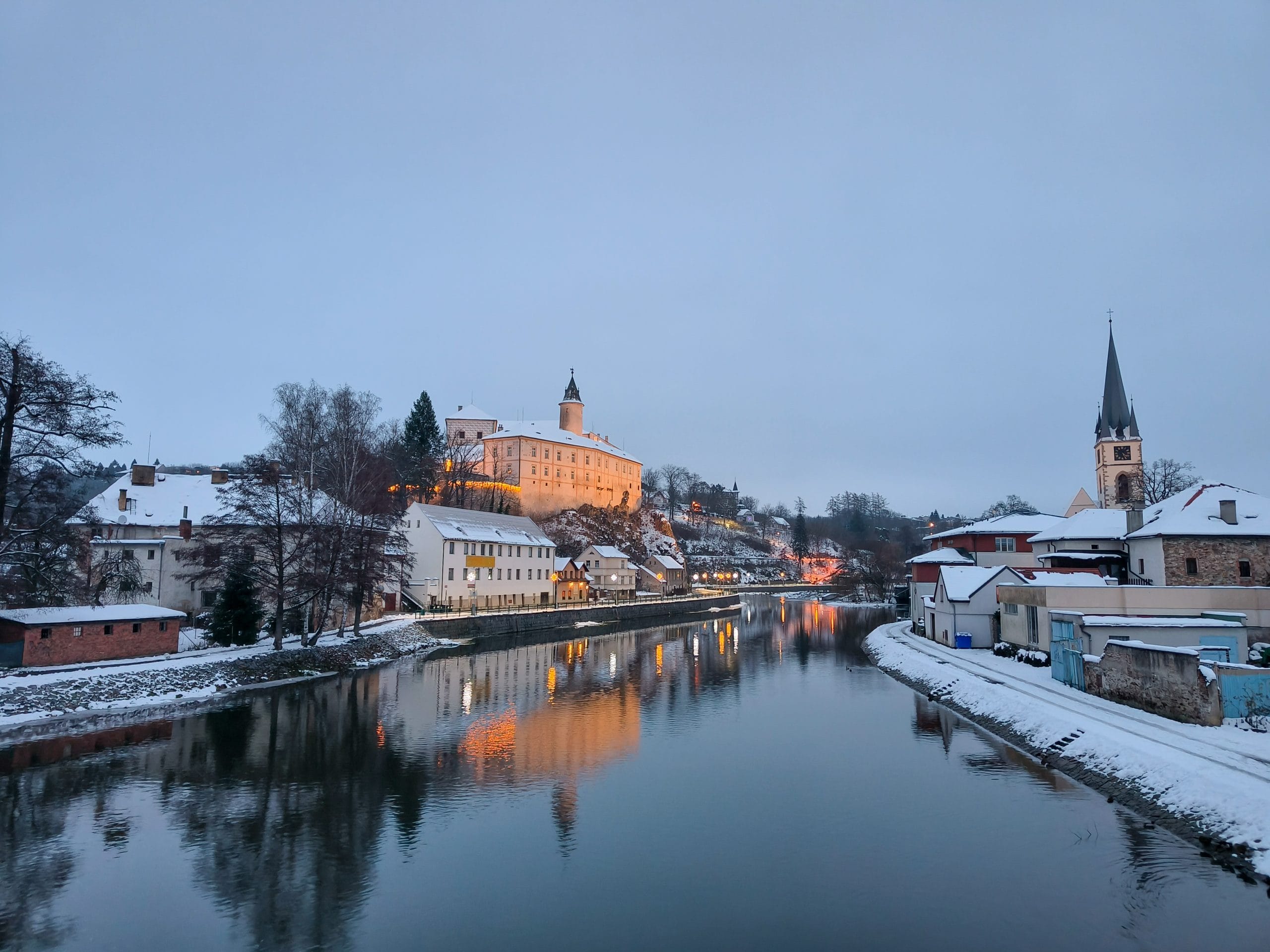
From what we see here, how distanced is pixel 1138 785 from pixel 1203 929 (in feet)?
19.7

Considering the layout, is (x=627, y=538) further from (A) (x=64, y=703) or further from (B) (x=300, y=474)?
(A) (x=64, y=703)

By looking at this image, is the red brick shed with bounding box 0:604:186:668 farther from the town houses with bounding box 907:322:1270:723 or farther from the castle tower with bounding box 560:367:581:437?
the castle tower with bounding box 560:367:581:437

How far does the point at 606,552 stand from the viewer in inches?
3187

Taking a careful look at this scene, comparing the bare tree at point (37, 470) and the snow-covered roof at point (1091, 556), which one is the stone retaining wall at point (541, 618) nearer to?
the bare tree at point (37, 470)

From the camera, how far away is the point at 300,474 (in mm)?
37125

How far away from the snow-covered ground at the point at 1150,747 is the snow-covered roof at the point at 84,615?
29.7 metres

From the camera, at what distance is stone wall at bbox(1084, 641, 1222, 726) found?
62.0 feet

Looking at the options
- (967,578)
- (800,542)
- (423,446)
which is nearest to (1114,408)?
(967,578)

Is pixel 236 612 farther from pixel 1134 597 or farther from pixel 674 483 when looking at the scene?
pixel 674 483

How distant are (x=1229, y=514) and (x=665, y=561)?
63823mm

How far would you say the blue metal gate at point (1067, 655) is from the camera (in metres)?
25.5

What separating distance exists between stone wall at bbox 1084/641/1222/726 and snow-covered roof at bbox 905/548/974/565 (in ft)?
91.2

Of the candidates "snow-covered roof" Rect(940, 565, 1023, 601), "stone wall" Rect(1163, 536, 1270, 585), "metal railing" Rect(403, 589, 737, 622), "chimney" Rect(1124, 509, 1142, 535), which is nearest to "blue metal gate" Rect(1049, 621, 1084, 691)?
"stone wall" Rect(1163, 536, 1270, 585)

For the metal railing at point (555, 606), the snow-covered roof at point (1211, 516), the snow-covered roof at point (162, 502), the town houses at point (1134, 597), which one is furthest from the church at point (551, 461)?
the snow-covered roof at point (1211, 516)
